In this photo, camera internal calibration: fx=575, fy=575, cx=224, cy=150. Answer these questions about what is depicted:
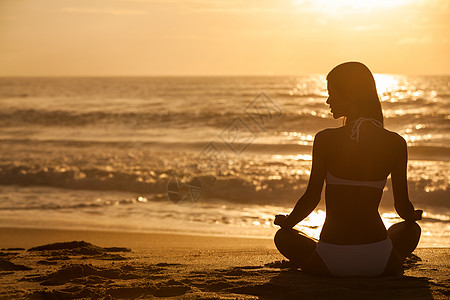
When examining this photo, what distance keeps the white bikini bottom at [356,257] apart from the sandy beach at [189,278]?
2.1 inches

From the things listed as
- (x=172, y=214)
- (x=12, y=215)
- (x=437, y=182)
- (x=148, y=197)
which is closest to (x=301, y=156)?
(x=437, y=182)

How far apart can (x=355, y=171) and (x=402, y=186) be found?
1.18 ft

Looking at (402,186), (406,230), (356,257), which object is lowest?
(356,257)

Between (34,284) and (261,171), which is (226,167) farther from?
(34,284)

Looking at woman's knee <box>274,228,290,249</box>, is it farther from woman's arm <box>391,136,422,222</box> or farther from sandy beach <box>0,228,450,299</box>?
woman's arm <box>391,136,422,222</box>

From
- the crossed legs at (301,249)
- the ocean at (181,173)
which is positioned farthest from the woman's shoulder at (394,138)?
the ocean at (181,173)

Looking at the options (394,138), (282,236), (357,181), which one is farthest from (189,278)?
(394,138)

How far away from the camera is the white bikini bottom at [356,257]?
3.48m

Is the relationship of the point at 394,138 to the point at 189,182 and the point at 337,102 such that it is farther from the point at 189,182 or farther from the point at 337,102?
the point at 189,182

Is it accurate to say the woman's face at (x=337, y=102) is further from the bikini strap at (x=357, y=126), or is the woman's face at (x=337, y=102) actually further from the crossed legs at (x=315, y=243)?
the crossed legs at (x=315, y=243)

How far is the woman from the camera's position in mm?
3412

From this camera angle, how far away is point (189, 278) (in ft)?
12.8

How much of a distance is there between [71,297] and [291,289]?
52.6 inches

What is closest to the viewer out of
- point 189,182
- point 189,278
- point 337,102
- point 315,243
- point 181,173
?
point 337,102
